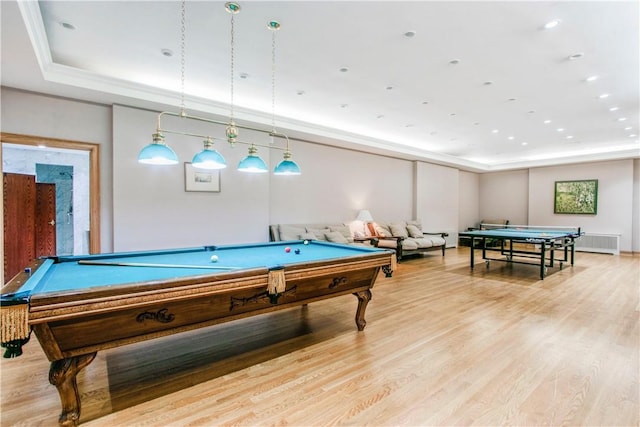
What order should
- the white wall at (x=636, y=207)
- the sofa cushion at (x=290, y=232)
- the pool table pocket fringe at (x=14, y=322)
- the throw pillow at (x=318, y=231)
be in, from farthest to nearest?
the white wall at (x=636, y=207), the throw pillow at (x=318, y=231), the sofa cushion at (x=290, y=232), the pool table pocket fringe at (x=14, y=322)

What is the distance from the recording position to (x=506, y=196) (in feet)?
37.6

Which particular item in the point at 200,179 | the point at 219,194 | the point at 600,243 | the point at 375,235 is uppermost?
the point at 200,179

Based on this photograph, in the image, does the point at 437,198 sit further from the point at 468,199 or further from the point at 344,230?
the point at 344,230

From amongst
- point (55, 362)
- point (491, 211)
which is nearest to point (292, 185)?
point (55, 362)

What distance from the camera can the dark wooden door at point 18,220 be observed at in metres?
5.17

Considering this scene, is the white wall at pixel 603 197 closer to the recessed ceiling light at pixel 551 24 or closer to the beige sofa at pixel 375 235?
the beige sofa at pixel 375 235

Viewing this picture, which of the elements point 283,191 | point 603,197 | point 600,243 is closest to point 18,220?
point 283,191

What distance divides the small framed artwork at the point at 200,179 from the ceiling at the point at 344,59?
3.07ft

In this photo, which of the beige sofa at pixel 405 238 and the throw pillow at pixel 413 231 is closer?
the beige sofa at pixel 405 238

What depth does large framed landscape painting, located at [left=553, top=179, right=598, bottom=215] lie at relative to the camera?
30.4 ft

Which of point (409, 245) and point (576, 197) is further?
point (576, 197)

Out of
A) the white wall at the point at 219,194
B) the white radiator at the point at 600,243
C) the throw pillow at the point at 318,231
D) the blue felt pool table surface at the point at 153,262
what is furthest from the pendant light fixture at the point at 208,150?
the white radiator at the point at 600,243

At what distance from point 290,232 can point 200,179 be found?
77.0 inches

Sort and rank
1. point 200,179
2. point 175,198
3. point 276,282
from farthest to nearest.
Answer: point 200,179 → point 175,198 → point 276,282
